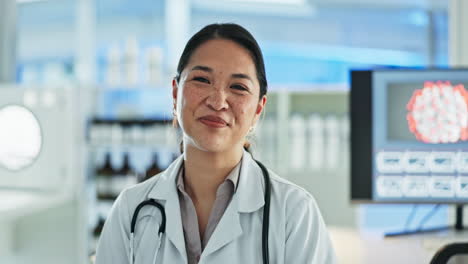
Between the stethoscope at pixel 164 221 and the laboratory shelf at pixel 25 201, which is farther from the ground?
the stethoscope at pixel 164 221

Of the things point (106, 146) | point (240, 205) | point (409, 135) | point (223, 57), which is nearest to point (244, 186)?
point (240, 205)

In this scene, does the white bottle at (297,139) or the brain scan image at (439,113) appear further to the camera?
the white bottle at (297,139)

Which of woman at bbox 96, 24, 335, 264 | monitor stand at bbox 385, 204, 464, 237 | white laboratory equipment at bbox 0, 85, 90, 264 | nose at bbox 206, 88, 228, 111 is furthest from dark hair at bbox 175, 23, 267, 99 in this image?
white laboratory equipment at bbox 0, 85, 90, 264

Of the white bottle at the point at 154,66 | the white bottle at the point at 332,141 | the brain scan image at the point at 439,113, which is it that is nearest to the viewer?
the brain scan image at the point at 439,113

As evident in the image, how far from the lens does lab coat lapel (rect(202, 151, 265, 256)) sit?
114 centimetres

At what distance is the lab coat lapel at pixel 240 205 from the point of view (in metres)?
1.14

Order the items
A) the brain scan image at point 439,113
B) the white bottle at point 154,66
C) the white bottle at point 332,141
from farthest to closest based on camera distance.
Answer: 1. the white bottle at point 154,66
2. the white bottle at point 332,141
3. the brain scan image at point 439,113

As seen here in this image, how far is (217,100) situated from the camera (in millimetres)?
1152

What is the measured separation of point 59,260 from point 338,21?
293 cm

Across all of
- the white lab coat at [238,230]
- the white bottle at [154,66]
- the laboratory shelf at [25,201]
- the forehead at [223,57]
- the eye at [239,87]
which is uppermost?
the white bottle at [154,66]

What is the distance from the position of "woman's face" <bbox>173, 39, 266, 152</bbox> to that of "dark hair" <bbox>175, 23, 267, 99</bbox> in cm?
1

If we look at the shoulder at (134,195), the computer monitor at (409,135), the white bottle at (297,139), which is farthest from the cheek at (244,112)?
the white bottle at (297,139)

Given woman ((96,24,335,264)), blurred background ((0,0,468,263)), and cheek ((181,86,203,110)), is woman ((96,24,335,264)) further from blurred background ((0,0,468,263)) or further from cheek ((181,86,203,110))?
blurred background ((0,0,468,263))

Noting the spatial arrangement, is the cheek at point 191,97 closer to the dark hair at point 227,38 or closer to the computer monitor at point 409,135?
the dark hair at point 227,38
